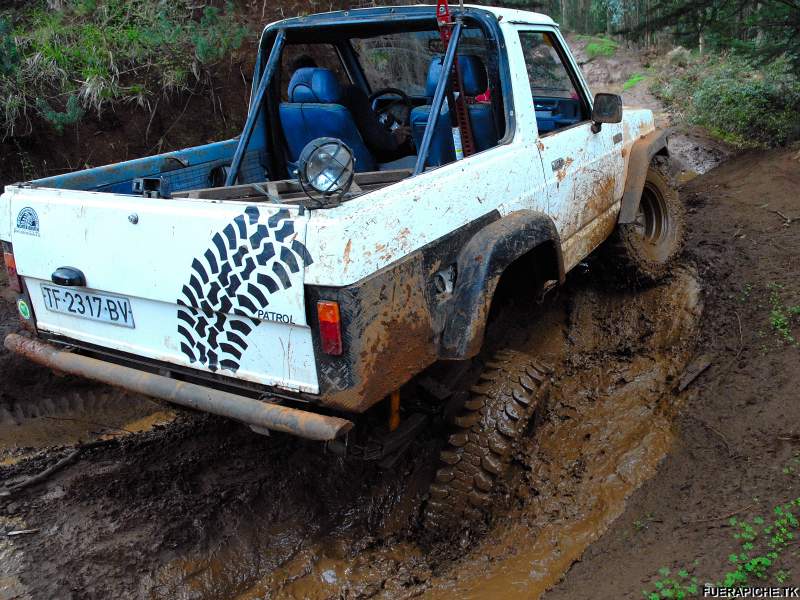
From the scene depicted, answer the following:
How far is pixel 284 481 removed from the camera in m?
3.41

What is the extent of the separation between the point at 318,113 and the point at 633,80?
11531mm

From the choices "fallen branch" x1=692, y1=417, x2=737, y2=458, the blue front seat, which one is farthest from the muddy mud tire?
the blue front seat

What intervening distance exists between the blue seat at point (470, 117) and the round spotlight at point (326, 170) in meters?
1.04

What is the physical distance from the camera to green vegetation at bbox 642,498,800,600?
2.34 m

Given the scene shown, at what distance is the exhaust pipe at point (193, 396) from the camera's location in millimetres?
2307

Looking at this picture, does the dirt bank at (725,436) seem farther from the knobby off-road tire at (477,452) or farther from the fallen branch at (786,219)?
the knobby off-road tire at (477,452)

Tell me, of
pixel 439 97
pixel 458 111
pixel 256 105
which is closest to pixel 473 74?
pixel 458 111

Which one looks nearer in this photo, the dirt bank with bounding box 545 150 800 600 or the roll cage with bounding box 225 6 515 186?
the dirt bank with bounding box 545 150 800 600

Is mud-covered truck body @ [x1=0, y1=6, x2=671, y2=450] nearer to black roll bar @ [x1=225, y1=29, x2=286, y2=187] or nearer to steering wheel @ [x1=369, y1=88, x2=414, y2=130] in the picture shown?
black roll bar @ [x1=225, y1=29, x2=286, y2=187]

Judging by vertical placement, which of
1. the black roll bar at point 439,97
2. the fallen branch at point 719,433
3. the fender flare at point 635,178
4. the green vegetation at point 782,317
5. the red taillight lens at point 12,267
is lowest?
the fallen branch at point 719,433

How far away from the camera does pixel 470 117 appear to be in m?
3.45

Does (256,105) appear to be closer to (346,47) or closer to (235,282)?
(346,47)

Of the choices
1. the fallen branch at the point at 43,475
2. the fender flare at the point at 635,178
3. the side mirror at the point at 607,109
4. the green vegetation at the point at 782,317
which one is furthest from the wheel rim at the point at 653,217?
the fallen branch at the point at 43,475

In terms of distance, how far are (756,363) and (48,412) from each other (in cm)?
422
